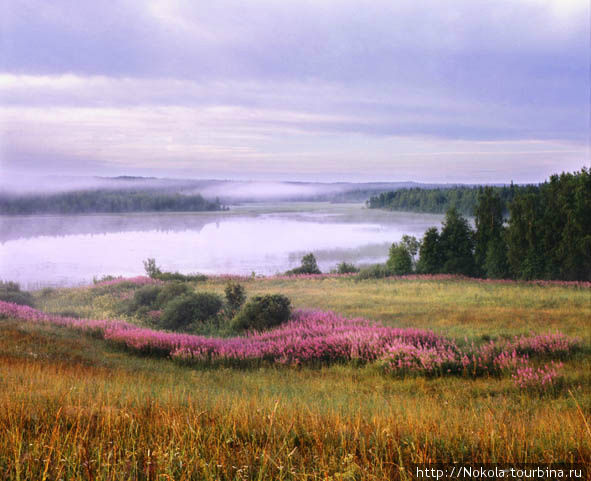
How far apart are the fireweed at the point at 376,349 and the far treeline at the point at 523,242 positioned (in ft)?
38.5

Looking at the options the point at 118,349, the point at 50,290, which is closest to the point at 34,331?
the point at 118,349

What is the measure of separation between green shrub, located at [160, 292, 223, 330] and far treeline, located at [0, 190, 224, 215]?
8.46m

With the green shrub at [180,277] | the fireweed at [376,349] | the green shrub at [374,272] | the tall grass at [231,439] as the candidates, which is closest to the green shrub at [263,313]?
the fireweed at [376,349]

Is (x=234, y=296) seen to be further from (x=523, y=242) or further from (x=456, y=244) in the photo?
(x=523, y=242)

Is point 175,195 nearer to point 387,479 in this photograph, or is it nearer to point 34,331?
point 34,331

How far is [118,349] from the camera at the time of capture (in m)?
10.8

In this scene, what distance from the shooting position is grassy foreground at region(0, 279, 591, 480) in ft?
9.34

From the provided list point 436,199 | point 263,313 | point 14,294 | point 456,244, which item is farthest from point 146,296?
point 436,199

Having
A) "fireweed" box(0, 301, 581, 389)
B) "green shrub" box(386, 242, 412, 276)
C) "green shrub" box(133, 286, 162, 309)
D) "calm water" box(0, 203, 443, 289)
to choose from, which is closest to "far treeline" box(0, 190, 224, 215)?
"calm water" box(0, 203, 443, 289)

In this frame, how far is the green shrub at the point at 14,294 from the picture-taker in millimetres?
16016

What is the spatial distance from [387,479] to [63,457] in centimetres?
199

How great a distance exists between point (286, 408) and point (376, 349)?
17.9ft

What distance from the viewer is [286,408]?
438 cm

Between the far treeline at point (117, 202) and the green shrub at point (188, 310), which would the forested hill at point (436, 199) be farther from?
the green shrub at point (188, 310)
